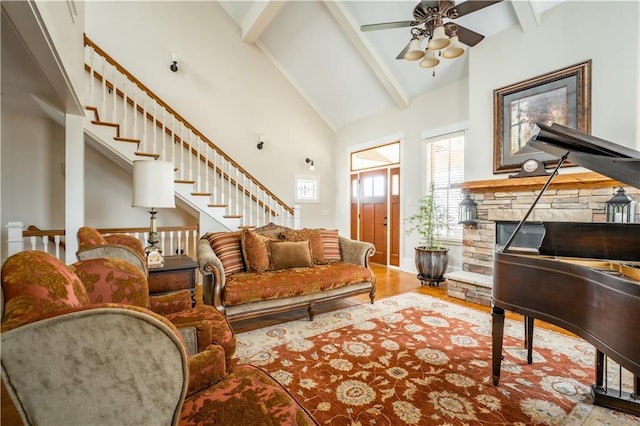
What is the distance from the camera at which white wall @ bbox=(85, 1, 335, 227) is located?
16.0ft

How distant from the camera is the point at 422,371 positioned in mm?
2094

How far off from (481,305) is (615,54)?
295 cm

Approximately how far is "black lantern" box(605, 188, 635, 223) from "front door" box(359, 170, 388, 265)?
3.40 meters

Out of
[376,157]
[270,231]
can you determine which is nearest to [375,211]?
[376,157]

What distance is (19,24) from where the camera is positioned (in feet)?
5.15

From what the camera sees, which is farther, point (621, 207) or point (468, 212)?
point (468, 212)

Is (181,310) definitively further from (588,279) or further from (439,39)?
(439,39)

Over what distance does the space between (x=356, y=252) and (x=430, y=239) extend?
1635mm

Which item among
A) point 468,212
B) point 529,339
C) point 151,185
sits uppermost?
point 151,185

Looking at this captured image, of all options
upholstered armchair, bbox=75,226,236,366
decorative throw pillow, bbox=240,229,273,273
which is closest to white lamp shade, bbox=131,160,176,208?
upholstered armchair, bbox=75,226,236,366

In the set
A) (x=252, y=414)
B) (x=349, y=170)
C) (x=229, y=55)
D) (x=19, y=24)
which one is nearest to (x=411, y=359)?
(x=252, y=414)

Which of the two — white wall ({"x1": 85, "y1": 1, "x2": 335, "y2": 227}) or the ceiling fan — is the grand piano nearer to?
the ceiling fan

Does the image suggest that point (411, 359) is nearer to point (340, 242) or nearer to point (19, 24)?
point (340, 242)

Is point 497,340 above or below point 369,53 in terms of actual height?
below
